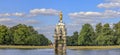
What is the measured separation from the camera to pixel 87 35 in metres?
171

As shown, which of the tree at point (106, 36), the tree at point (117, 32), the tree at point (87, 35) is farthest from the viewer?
the tree at point (87, 35)

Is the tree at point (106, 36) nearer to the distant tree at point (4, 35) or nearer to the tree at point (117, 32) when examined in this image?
the tree at point (117, 32)

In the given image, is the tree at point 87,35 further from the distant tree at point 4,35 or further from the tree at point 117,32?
the distant tree at point 4,35

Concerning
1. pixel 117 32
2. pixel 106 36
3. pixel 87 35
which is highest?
pixel 117 32

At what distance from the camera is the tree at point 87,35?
17012 cm

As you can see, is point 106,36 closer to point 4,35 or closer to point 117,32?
point 117,32

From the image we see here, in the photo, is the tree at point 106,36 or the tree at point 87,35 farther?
the tree at point 87,35

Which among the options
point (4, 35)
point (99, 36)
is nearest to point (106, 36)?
point (99, 36)

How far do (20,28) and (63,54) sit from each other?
107 m

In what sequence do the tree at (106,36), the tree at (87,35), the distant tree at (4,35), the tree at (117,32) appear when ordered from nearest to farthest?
1. the tree at (106,36)
2. the tree at (117,32)
3. the distant tree at (4,35)
4. the tree at (87,35)

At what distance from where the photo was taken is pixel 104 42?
168875 millimetres

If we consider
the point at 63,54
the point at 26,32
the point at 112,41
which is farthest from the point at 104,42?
the point at 63,54

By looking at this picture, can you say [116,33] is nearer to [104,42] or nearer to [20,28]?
[104,42]

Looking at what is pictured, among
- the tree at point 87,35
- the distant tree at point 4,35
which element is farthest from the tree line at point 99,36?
the distant tree at point 4,35
